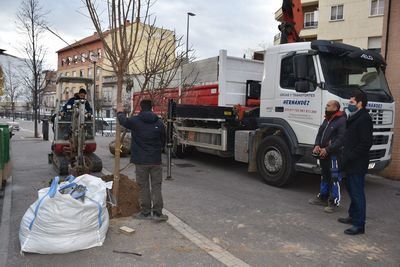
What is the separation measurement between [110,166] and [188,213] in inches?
198

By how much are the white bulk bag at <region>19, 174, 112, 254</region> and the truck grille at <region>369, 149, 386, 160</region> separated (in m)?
5.29

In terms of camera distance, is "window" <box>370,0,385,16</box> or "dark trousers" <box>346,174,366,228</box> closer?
"dark trousers" <box>346,174,366,228</box>

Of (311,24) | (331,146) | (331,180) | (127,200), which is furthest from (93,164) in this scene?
(311,24)

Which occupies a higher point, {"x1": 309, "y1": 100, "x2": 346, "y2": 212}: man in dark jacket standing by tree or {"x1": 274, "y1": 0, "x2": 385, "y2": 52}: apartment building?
{"x1": 274, "y1": 0, "x2": 385, "y2": 52}: apartment building

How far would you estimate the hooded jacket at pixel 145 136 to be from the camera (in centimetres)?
518

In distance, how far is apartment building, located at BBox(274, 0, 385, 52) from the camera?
102ft

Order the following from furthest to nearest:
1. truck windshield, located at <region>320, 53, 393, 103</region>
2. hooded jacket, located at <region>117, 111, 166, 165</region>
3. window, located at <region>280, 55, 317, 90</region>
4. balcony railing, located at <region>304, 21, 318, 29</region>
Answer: balcony railing, located at <region>304, 21, 318, 29</region>, window, located at <region>280, 55, 317, 90</region>, truck windshield, located at <region>320, 53, 393, 103</region>, hooded jacket, located at <region>117, 111, 166, 165</region>

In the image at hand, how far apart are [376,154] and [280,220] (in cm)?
289

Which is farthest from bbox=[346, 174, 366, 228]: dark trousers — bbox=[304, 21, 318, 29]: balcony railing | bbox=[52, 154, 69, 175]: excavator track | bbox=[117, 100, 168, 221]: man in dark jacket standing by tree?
bbox=[304, 21, 318, 29]: balcony railing

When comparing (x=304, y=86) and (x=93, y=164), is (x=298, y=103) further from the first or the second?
(x=93, y=164)

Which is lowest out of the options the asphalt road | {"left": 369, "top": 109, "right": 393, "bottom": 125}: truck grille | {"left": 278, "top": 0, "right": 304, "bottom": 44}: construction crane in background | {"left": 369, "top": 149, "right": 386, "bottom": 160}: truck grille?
the asphalt road

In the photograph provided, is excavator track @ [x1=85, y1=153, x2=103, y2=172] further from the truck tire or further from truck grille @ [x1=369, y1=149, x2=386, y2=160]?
truck grille @ [x1=369, y1=149, x2=386, y2=160]

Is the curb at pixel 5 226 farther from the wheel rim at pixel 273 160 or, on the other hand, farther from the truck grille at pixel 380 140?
the truck grille at pixel 380 140

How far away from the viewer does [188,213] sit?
589 centimetres
